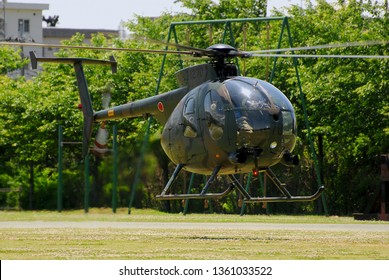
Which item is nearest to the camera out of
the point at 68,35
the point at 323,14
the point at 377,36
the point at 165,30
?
the point at 377,36

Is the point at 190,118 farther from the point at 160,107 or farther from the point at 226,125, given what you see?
the point at 160,107

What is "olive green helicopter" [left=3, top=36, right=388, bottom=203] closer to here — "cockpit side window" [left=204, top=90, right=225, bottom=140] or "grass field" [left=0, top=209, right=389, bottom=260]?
"cockpit side window" [left=204, top=90, right=225, bottom=140]

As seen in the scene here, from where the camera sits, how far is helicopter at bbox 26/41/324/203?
27625mm

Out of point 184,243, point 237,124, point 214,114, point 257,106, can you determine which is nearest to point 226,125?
point 237,124

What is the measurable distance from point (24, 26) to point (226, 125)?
12185 centimetres

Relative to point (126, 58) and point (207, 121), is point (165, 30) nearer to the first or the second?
point (126, 58)

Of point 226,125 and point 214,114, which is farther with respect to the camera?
point 214,114

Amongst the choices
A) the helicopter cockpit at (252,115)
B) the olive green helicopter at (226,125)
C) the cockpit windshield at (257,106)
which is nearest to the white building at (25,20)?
the olive green helicopter at (226,125)

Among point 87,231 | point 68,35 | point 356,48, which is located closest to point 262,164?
point 87,231

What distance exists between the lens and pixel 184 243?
89.2ft

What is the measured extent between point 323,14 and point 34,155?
674 inches

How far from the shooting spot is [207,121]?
28.4m

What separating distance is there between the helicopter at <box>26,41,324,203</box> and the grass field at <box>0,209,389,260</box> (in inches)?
52.3

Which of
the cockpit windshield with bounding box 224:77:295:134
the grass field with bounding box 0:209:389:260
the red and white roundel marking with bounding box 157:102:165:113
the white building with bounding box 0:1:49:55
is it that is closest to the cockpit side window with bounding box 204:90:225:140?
the cockpit windshield with bounding box 224:77:295:134
